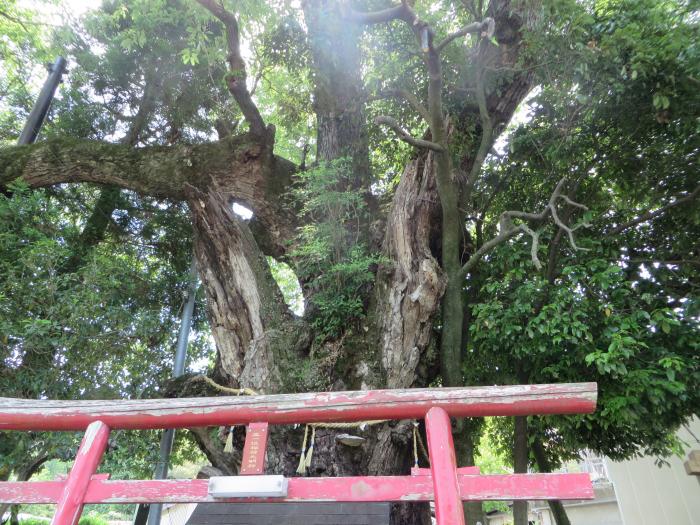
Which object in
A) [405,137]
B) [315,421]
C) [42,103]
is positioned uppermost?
[42,103]

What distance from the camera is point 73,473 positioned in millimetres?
2602

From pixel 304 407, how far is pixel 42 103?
5471mm

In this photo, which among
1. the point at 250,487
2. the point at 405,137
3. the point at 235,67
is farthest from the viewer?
the point at 235,67

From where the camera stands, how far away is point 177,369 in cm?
530

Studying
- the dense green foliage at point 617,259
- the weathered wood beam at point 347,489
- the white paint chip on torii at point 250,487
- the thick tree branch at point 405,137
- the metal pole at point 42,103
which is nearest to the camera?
the weathered wood beam at point 347,489

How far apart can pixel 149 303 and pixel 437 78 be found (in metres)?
5.02

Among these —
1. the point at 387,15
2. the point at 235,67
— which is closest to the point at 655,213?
the point at 387,15

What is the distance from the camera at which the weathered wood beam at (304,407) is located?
8.00ft

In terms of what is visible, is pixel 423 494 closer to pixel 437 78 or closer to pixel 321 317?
pixel 321 317

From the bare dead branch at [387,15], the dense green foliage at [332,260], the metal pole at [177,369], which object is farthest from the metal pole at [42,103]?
the bare dead branch at [387,15]

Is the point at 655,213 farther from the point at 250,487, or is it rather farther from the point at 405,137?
the point at 250,487

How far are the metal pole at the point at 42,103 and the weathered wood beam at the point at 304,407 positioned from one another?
427 centimetres

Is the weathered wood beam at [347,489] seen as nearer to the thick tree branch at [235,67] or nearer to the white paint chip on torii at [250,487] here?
the white paint chip on torii at [250,487]

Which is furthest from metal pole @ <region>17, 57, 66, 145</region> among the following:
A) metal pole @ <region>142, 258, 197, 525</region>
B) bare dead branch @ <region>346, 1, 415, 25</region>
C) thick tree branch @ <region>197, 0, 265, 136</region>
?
bare dead branch @ <region>346, 1, 415, 25</region>
